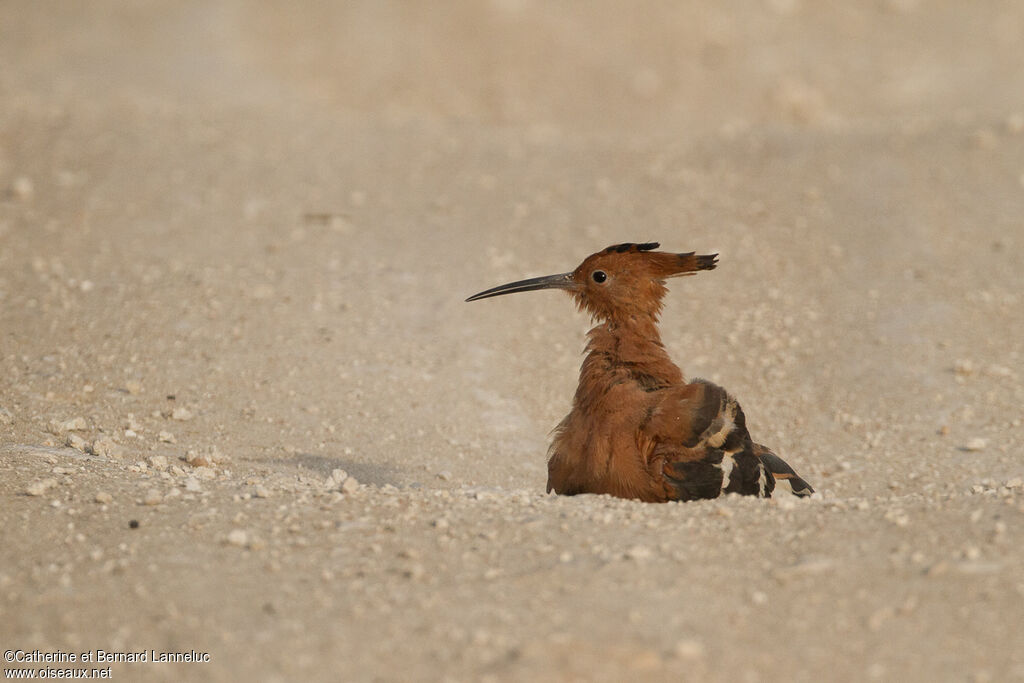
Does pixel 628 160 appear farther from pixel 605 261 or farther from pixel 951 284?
pixel 605 261

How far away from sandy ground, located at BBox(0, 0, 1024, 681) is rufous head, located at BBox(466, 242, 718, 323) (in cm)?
105

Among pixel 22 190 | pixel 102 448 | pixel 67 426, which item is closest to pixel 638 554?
pixel 102 448

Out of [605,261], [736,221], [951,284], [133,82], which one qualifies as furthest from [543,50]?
[605,261]

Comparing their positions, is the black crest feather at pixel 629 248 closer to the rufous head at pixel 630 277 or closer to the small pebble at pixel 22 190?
the rufous head at pixel 630 277

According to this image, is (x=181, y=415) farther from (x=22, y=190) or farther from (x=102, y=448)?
(x=22, y=190)

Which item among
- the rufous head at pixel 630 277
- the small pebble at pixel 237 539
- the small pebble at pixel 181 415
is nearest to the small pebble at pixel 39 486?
the small pebble at pixel 237 539

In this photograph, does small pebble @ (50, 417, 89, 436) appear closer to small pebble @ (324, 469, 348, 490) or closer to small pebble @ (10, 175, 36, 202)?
small pebble @ (324, 469, 348, 490)

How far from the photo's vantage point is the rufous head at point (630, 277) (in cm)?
550

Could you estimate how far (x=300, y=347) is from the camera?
7703mm

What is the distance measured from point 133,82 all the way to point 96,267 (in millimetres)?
4838

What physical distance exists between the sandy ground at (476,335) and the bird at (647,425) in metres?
0.34

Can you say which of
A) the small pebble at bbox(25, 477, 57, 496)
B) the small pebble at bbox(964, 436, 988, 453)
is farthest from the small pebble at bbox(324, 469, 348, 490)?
the small pebble at bbox(964, 436, 988, 453)

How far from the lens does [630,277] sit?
5559 millimetres

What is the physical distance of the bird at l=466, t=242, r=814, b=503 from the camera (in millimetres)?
4961
